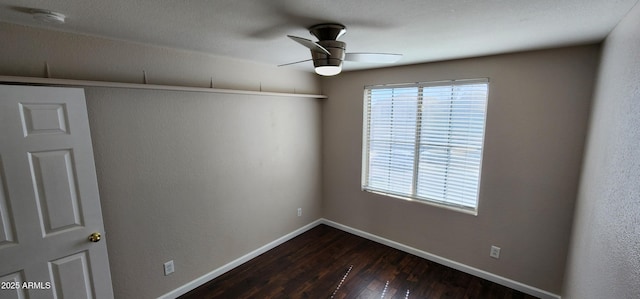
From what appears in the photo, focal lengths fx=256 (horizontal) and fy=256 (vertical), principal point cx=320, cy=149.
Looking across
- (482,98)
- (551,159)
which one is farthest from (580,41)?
(551,159)

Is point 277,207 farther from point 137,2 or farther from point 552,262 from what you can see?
point 552,262

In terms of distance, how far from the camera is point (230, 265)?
285cm

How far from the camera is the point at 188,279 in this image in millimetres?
2510

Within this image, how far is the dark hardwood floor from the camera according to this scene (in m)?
2.48

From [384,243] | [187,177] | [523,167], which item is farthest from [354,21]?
[384,243]

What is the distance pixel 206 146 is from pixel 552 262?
11.1 feet

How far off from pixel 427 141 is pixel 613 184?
1.67 meters

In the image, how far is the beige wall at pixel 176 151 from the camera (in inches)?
73.3

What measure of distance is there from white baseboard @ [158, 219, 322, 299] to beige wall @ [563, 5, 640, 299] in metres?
2.81

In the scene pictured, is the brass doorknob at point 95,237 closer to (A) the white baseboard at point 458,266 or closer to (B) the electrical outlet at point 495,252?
(A) the white baseboard at point 458,266

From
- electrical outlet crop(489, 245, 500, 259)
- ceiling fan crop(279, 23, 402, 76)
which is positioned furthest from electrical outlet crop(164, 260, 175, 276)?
electrical outlet crop(489, 245, 500, 259)

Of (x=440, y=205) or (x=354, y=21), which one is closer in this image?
(x=354, y=21)

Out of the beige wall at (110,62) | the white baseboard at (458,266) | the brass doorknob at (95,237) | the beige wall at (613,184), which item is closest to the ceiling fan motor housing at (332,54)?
the beige wall at (110,62)

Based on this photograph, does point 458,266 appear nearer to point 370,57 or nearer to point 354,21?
point 370,57
